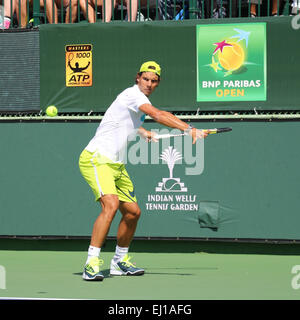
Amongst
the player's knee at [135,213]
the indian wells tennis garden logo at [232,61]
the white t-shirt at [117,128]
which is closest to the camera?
the white t-shirt at [117,128]

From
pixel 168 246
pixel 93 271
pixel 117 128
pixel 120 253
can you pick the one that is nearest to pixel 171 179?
pixel 168 246

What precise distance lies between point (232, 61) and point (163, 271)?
287 centimetres

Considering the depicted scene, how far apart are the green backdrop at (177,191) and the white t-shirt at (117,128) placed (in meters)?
1.57

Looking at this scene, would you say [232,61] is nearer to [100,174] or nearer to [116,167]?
[116,167]

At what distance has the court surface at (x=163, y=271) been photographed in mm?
6668

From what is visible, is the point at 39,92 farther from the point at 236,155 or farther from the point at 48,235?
the point at 236,155

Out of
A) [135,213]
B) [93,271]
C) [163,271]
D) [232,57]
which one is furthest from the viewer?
[232,57]

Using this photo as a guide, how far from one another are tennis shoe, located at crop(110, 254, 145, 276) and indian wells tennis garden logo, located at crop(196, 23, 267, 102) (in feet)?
8.57

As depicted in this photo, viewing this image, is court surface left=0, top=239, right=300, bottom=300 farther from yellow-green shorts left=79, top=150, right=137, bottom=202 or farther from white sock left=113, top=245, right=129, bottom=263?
yellow-green shorts left=79, top=150, right=137, bottom=202

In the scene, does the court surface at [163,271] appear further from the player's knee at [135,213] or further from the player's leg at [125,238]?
the player's knee at [135,213]

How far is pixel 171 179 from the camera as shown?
921cm

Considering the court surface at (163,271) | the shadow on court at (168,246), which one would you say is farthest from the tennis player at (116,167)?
the shadow on court at (168,246)

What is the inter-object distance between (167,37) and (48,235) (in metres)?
2.90

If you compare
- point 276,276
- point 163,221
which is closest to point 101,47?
point 163,221
